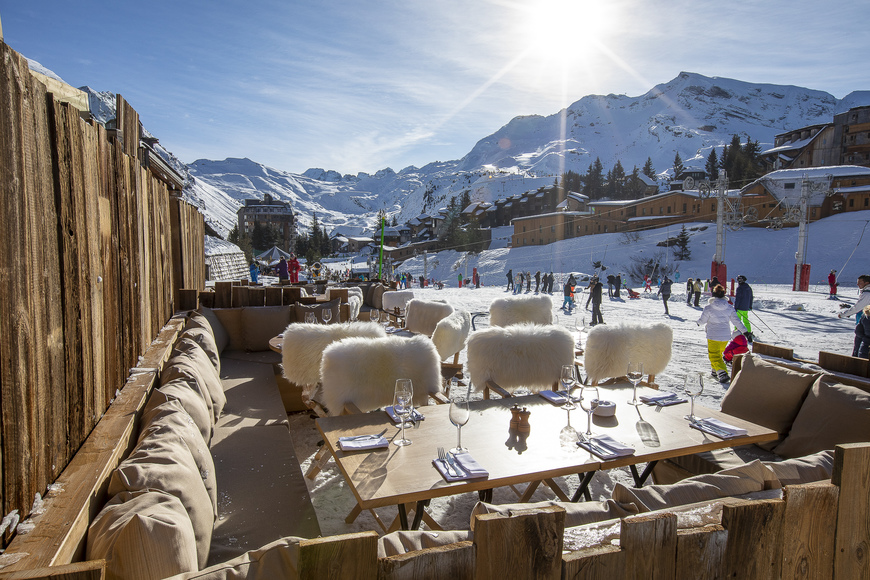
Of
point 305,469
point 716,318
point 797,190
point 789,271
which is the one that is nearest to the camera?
point 305,469

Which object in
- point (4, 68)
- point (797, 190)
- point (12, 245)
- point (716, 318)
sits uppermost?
point (797, 190)

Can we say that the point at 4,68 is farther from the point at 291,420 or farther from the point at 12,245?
the point at 291,420

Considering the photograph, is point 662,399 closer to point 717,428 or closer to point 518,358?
point 717,428

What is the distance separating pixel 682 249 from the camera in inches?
1444

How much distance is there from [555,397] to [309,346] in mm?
2138

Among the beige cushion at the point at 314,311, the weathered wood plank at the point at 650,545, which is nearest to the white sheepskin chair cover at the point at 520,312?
the beige cushion at the point at 314,311

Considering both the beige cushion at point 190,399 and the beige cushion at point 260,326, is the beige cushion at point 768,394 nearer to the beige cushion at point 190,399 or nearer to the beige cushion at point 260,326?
the beige cushion at point 190,399

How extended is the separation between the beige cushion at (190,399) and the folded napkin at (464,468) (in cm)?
134

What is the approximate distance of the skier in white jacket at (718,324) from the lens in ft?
21.6

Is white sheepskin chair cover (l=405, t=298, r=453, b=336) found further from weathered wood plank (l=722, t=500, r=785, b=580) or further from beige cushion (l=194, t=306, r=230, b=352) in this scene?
weathered wood plank (l=722, t=500, r=785, b=580)

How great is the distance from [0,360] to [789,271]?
1492 inches

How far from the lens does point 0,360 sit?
1.29m

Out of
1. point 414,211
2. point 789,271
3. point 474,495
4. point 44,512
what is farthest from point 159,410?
point 414,211

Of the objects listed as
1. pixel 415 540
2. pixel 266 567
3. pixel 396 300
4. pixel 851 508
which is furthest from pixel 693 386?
pixel 396 300
